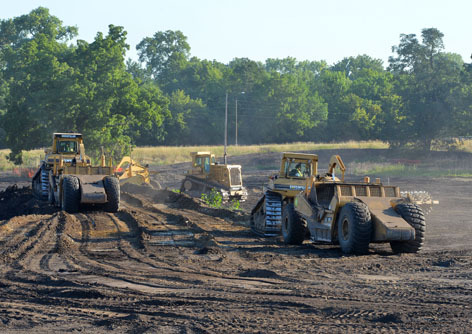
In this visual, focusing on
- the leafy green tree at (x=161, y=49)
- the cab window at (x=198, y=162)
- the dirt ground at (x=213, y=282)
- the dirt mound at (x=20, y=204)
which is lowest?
the dirt mound at (x=20, y=204)

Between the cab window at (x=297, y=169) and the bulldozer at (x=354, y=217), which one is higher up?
the cab window at (x=297, y=169)

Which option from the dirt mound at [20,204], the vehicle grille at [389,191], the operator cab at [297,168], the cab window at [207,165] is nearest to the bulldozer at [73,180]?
the dirt mound at [20,204]

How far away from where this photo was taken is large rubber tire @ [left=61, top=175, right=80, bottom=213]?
939 inches

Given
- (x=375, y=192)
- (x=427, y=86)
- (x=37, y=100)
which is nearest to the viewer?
(x=375, y=192)

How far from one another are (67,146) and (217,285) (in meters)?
21.2

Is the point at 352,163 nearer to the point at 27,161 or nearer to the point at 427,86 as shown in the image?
the point at 427,86

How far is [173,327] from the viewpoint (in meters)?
8.31

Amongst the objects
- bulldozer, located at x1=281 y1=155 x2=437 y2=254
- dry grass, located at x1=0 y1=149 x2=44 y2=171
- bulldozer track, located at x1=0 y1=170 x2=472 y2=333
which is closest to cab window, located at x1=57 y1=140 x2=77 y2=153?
bulldozer track, located at x1=0 y1=170 x2=472 y2=333

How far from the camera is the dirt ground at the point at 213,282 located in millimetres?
8547

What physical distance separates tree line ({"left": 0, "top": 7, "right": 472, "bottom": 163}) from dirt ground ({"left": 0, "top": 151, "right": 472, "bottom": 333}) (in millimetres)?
29576

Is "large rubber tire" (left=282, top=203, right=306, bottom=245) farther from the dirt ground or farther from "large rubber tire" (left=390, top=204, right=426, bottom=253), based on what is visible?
"large rubber tire" (left=390, top=204, right=426, bottom=253)

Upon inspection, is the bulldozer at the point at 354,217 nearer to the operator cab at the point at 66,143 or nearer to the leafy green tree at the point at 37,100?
the operator cab at the point at 66,143

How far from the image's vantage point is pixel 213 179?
3341 centimetres

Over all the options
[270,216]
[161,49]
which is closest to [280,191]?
[270,216]
